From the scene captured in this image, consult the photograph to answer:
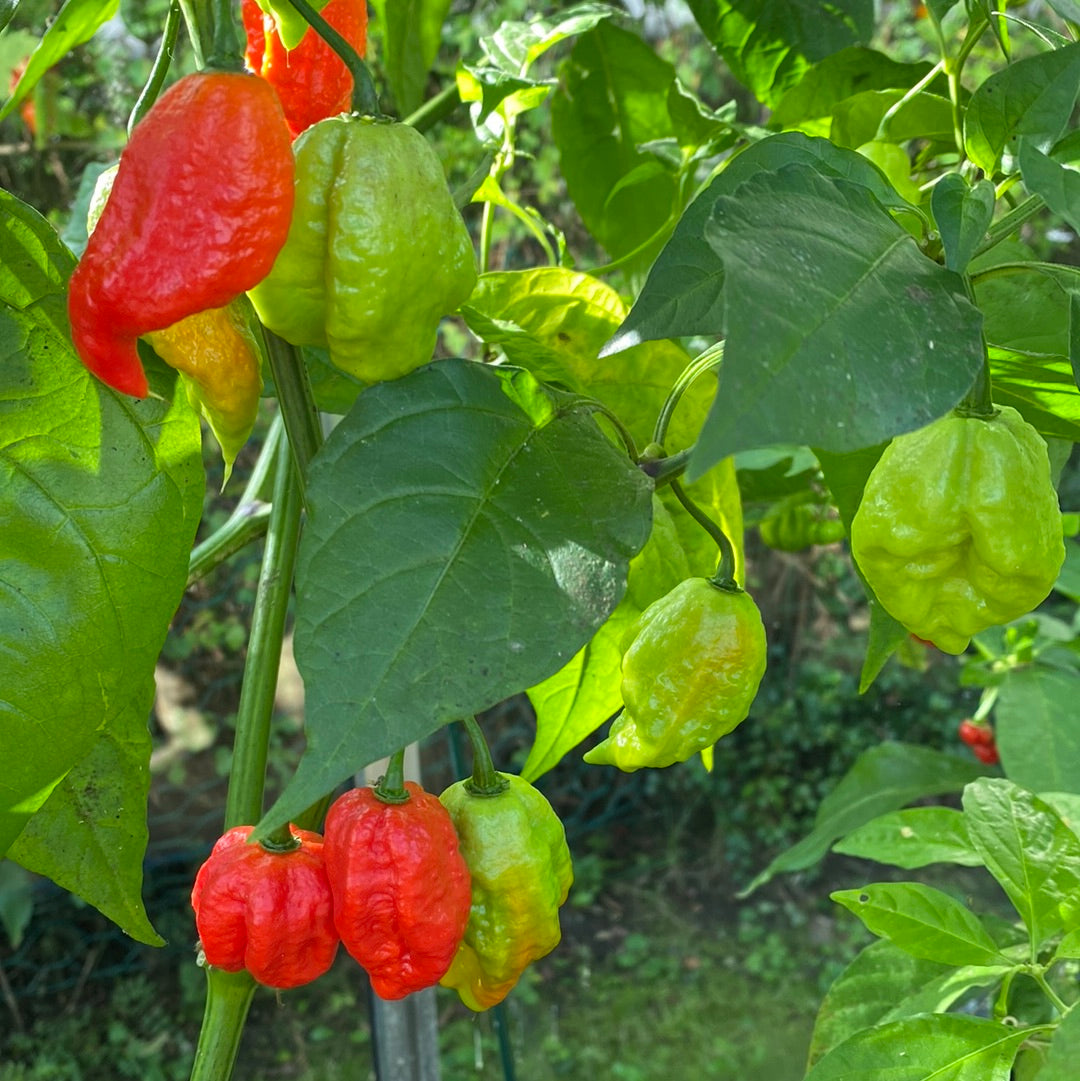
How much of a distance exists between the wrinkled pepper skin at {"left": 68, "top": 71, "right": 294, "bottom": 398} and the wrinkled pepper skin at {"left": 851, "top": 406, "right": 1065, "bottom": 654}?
180mm

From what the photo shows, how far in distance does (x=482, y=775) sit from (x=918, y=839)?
38 centimetres

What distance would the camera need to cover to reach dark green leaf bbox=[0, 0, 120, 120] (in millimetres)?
366

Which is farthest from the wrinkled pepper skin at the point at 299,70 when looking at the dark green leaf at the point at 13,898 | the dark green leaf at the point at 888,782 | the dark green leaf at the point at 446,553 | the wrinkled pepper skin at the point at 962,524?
the dark green leaf at the point at 13,898

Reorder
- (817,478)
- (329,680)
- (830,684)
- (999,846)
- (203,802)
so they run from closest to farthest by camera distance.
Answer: (329,680) < (999,846) < (817,478) < (203,802) < (830,684)

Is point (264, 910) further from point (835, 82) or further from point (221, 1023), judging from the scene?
point (835, 82)

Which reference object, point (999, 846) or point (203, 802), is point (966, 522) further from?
point (203, 802)

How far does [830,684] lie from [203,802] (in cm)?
149

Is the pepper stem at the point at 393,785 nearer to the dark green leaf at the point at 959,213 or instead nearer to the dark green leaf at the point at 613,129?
the dark green leaf at the point at 959,213

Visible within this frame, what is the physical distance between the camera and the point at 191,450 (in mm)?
370

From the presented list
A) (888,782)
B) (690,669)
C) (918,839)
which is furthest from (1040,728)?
(690,669)

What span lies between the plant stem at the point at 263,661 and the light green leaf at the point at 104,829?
0.03m

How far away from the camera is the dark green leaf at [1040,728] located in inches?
40.6

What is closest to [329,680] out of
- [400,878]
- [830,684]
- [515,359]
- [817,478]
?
[400,878]

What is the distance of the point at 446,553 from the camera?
1.02 feet
